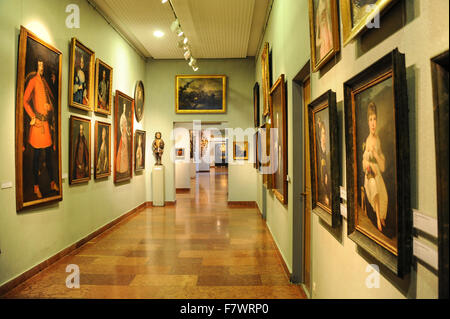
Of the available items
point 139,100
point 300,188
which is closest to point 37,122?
point 300,188

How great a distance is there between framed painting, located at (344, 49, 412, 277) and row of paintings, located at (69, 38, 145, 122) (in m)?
5.47

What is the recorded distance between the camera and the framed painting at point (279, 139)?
4.58 m

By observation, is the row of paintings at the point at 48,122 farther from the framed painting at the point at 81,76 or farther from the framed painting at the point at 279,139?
the framed painting at the point at 279,139

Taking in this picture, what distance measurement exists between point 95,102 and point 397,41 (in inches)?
258

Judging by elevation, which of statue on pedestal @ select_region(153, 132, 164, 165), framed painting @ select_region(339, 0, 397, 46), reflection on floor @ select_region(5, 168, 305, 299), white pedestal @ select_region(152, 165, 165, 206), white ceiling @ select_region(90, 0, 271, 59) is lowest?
reflection on floor @ select_region(5, 168, 305, 299)

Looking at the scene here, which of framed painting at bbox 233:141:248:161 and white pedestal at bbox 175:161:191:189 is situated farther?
white pedestal at bbox 175:161:191:189

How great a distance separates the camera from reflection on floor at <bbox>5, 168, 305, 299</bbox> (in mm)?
3996

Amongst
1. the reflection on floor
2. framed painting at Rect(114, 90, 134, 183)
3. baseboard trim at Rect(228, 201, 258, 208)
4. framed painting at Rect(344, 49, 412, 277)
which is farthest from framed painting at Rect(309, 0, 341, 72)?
baseboard trim at Rect(228, 201, 258, 208)

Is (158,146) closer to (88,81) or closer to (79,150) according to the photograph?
(88,81)

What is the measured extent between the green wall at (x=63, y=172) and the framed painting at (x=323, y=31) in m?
4.11

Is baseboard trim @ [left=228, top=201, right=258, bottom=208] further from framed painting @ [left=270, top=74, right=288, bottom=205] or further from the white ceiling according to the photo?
the white ceiling

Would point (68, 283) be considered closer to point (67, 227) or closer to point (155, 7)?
point (67, 227)

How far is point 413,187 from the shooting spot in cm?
135
